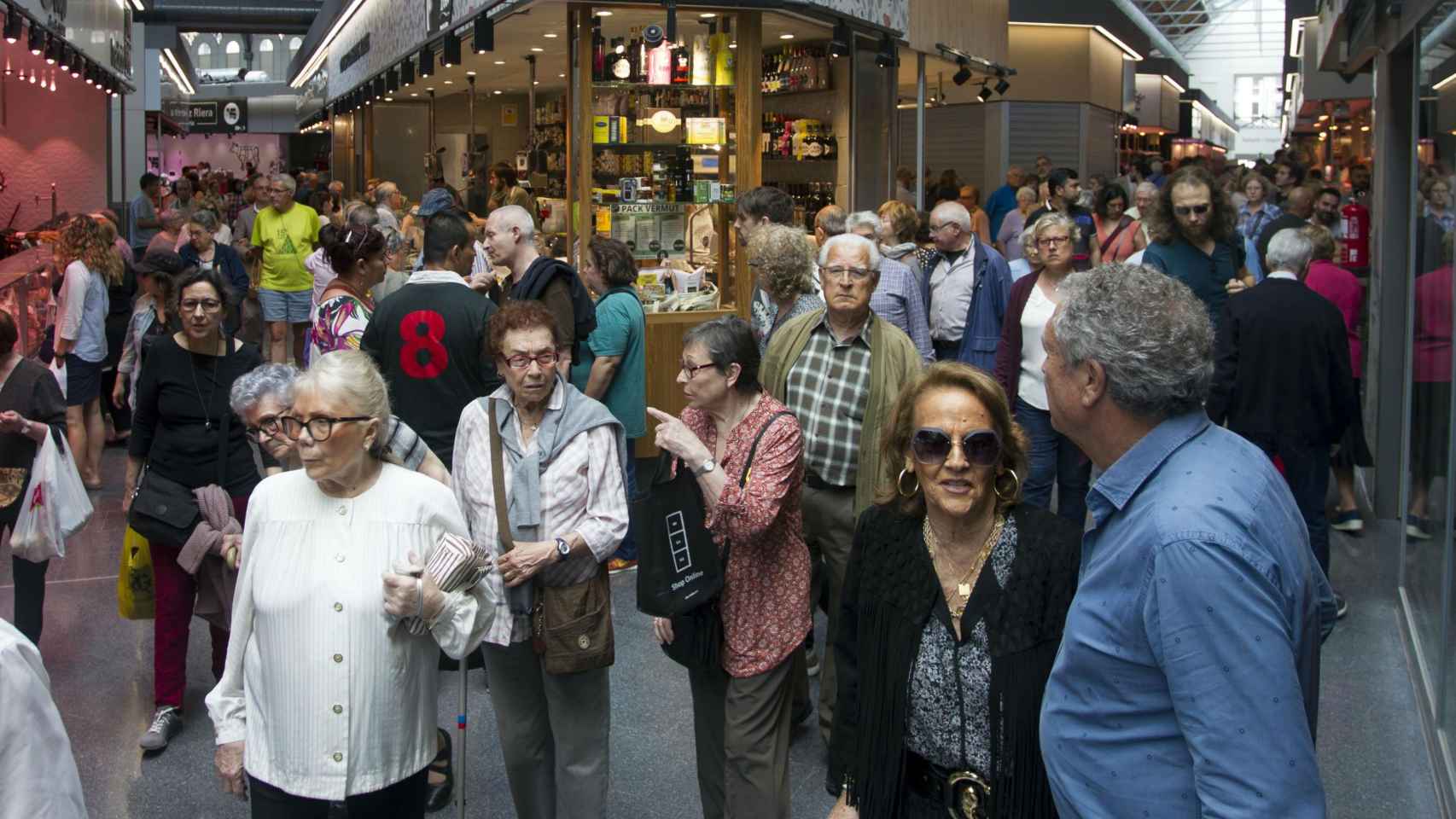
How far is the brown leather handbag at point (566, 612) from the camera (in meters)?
3.90

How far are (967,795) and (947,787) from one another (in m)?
0.05

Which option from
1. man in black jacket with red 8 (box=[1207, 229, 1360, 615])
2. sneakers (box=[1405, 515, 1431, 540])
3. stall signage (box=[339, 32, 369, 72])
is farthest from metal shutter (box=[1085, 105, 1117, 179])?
man in black jacket with red 8 (box=[1207, 229, 1360, 615])

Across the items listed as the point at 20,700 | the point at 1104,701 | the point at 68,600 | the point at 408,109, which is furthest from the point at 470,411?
the point at 408,109

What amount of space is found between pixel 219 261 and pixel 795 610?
863 centimetres

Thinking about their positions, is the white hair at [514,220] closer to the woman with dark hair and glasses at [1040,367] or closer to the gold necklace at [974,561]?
the woman with dark hair and glasses at [1040,367]

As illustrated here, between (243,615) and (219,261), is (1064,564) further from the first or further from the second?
(219,261)

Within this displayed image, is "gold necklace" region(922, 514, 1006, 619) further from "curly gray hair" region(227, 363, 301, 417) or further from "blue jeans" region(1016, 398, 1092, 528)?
"blue jeans" region(1016, 398, 1092, 528)

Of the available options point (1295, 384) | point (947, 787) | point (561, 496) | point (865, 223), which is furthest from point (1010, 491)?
point (865, 223)

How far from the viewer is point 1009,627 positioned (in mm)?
2781

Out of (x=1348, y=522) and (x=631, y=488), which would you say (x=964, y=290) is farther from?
(x=1348, y=522)

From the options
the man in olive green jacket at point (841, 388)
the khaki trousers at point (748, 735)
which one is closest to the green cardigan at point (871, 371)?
the man in olive green jacket at point (841, 388)

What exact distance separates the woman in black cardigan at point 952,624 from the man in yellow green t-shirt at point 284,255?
32.7 feet

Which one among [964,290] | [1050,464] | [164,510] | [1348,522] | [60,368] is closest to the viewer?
[164,510]

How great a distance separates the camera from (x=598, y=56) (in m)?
10.1
